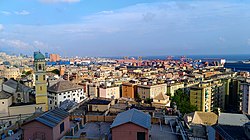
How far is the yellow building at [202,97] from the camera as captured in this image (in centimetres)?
4400

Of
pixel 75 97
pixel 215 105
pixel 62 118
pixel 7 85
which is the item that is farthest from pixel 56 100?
pixel 215 105

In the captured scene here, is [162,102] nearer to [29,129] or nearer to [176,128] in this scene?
[176,128]

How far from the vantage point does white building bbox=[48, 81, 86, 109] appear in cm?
3766

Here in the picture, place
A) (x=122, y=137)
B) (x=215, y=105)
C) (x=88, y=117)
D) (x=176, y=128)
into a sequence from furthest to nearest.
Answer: (x=215, y=105) → (x=88, y=117) → (x=176, y=128) → (x=122, y=137)

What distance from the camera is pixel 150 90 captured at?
1993 inches

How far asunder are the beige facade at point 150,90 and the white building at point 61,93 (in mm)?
16565

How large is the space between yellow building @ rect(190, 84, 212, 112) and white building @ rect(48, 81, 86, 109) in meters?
22.6

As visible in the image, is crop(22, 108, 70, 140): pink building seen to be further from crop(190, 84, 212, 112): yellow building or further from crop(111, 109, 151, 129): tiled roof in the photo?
crop(190, 84, 212, 112): yellow building

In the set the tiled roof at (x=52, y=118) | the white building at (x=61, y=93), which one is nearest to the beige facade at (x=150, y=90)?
the white building at (x=61, y=93)

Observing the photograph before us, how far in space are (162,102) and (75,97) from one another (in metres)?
16.0

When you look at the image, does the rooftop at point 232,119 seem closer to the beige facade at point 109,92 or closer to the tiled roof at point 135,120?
the tiled roof at point 135,120

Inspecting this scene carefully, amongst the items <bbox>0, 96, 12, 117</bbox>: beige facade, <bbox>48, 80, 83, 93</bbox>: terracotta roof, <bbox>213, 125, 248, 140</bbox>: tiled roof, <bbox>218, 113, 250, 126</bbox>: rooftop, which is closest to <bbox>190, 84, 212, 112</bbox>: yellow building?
<bbox>218, 113, 250, 126</bbox>: rooftop

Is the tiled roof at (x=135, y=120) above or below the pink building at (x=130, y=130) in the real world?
above

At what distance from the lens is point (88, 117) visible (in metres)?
14.6
